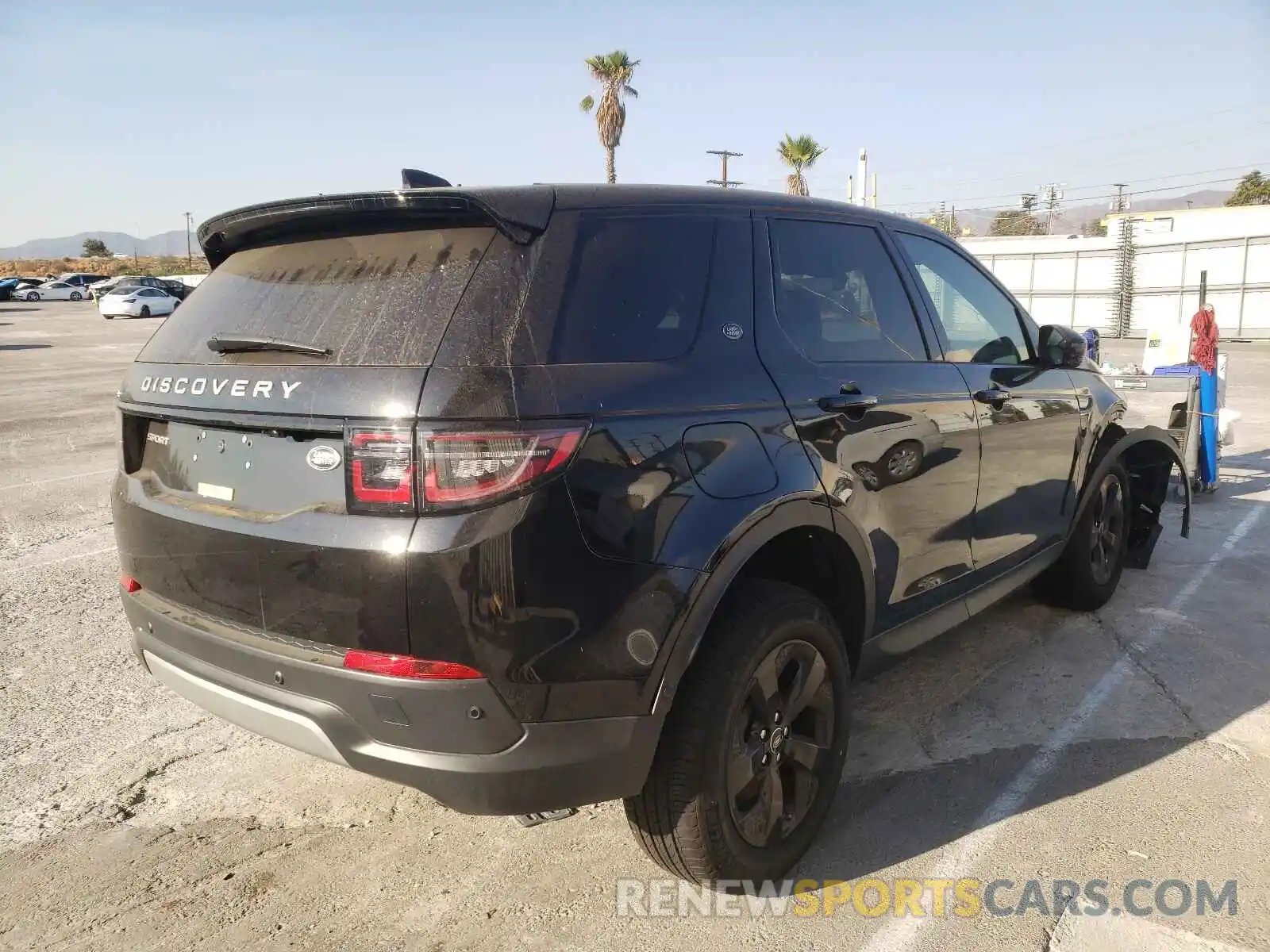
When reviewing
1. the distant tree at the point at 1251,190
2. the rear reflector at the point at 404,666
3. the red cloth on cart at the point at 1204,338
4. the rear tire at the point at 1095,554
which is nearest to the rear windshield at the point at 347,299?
the rear reflector at the point at 404,666

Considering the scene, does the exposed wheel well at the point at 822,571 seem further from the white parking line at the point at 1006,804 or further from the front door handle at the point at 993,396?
the front door handle at the point at 993,396

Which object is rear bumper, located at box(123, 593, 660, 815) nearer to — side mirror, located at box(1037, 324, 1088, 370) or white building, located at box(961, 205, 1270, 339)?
side mirror, located at box(1037, 324, 1088, 370)

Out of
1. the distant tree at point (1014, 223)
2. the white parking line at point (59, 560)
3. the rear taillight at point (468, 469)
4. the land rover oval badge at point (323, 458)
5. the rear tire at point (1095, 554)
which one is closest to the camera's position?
the rear taillight at point (468, 469)

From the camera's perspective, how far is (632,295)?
8.01 ft

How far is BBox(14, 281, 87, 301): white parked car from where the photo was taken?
51.6 meters

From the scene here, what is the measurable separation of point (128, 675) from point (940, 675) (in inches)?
140

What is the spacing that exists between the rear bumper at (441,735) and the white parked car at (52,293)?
59524 mm

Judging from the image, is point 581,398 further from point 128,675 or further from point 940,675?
point 128,675

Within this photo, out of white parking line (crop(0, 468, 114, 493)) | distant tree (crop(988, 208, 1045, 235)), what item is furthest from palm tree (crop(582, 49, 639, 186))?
distant tree (crop(988, 208, 1045, 235))

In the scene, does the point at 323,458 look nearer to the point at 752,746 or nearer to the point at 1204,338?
the point at 752,746

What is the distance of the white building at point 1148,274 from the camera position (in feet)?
82.1

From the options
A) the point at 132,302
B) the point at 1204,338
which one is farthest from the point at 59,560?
the point at 132,302

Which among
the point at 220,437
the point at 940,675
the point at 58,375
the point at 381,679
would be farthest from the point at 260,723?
the point at 58,375

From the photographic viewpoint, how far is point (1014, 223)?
8331 cm
